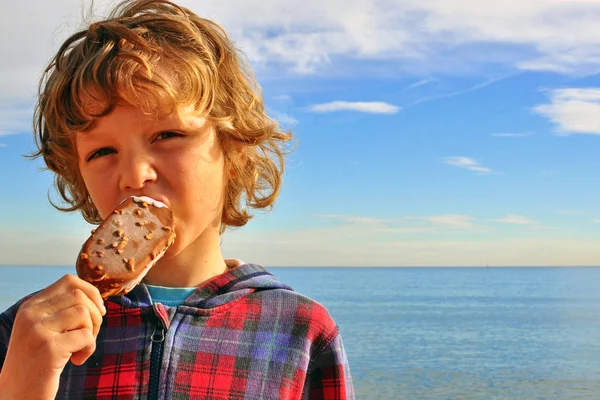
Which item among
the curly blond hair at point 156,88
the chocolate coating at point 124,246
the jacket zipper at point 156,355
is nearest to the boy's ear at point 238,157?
the curly blond hair at point 156,88

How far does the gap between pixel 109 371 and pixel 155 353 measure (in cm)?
14

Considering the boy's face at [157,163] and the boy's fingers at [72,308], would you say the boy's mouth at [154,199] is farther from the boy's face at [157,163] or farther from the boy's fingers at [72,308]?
the boy's fingers at [72,308]

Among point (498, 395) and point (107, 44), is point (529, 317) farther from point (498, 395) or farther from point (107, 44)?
point (107, 44)

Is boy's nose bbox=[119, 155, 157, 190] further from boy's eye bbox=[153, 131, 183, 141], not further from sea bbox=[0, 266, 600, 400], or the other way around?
sea bbox=[0, 266, 600, 400]

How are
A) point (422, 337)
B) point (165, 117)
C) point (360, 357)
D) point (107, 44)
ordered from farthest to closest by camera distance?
1. point (422, 337)
2. point (360, 357)
3. point (107, 44)
4. point (165, 117)

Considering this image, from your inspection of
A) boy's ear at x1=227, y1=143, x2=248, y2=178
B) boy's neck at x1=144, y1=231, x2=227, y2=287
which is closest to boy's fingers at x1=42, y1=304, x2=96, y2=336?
boy's neck at x1=144, y1=231, x2=227, y2=287

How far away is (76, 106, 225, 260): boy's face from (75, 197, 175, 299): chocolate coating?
0.08 meters

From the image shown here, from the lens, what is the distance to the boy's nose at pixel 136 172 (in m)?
1.99

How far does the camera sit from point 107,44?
218cm

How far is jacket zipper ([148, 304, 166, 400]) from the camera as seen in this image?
2.05 m

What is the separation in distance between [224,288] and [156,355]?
0.98 ft

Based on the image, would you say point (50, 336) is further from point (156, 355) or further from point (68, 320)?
point (156, 355)

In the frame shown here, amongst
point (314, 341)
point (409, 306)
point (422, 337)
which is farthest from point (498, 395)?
point (409, 306)

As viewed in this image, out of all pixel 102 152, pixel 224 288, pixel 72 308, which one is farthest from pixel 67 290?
pixel 224 288
